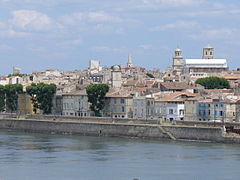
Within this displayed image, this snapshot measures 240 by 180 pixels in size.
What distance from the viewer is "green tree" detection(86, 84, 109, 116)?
247ft

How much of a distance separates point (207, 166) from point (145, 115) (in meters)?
26.8

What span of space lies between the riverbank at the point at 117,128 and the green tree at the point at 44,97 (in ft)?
13.3

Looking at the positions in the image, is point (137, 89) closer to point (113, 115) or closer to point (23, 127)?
point (113, 115)

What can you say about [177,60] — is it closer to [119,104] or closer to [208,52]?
[208,52]

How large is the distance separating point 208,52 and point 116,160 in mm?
99119

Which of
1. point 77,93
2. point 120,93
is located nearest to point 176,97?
point 120,93

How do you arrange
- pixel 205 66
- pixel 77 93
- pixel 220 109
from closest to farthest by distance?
pixel 220 109, pixel 77 93, pixel 205 66

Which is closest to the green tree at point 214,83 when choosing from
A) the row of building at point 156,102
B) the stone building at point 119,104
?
the row of building at point 156,102

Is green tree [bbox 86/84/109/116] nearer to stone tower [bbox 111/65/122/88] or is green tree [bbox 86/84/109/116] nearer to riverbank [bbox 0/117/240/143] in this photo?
riverbank [bbox 0/117/240/143]

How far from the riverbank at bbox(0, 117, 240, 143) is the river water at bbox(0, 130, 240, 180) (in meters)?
1.47

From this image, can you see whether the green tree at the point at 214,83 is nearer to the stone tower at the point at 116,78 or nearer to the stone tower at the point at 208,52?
the stone tower at the point at 116,78

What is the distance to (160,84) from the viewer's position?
3278 inches

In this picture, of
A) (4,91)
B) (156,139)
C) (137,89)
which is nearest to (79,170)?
(156,139)

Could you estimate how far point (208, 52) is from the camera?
145375 mm
